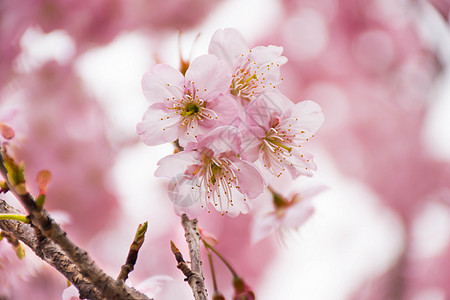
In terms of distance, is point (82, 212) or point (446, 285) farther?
point (446, 285)

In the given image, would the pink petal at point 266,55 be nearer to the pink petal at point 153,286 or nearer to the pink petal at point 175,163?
the pink petal at point 175,163

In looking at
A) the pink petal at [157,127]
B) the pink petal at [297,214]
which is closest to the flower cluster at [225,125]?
the pink petal at [157,127]

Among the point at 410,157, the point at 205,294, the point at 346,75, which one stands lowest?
the point at 205,294

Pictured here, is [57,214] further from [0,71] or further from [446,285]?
[446,285]

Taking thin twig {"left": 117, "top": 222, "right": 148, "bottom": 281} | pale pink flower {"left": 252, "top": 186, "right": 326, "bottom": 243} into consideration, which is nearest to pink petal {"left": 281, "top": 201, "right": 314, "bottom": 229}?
pale pink flower {"left": 252, "top": 186, "right": 326, "bottom": 243}

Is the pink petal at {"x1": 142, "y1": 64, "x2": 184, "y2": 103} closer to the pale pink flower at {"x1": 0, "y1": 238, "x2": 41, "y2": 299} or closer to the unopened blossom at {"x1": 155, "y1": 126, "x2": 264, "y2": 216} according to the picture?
the unopened blossom at {"x1": 155, "y1": 126, "x2": 264, "y2": 216}

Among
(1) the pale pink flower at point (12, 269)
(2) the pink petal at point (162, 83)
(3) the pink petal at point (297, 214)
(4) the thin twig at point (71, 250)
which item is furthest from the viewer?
(3) the pink petal at point (297, 214)

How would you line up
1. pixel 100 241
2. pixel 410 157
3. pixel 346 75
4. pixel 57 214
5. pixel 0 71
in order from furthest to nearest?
1. pixel 346 75
2. pixel 410 157
3. pixel 100 241
4. pixel 0 71
5. pixel 57 214

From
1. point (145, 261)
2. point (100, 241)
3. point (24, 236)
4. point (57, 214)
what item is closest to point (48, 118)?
point (100, 241)
